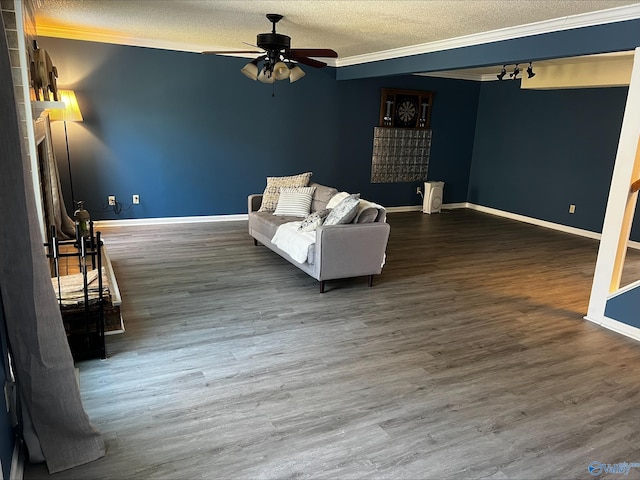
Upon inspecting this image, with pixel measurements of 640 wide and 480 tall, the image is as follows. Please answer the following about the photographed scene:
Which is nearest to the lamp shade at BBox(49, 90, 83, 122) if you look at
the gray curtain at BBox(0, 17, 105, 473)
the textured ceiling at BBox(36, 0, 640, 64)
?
the textured ceiling at BBox(36, 0, 640, 64)

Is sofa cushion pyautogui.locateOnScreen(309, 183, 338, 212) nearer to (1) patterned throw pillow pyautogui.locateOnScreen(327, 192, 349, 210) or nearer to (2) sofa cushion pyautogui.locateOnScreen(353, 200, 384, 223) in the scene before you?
(1) patterned throw pillow pyautogui.locateOnScreen(327, 192, 349, 210)

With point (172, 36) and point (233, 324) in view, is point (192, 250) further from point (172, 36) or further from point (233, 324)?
point (172, 36)

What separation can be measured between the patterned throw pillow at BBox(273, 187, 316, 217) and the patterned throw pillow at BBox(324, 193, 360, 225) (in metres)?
0.96

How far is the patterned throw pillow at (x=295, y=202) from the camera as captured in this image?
5242mm

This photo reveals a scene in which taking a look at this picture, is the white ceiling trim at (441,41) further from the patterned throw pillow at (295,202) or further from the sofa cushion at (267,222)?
the sofa cushion at (267,222)

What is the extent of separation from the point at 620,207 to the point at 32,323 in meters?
3.92

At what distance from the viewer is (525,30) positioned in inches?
163

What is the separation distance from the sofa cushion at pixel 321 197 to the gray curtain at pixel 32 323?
11.4ft

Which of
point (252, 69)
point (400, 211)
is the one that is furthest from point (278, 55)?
point (400, 211)

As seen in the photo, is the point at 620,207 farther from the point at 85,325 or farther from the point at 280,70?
the point at 85,325

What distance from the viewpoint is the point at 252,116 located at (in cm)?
687

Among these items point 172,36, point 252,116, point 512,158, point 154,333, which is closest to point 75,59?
point 172,36

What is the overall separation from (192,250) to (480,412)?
3.81m

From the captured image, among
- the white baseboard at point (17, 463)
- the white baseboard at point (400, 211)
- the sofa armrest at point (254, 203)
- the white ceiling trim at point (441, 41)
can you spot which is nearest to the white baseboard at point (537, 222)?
the white baseboard at point (400, 211)
